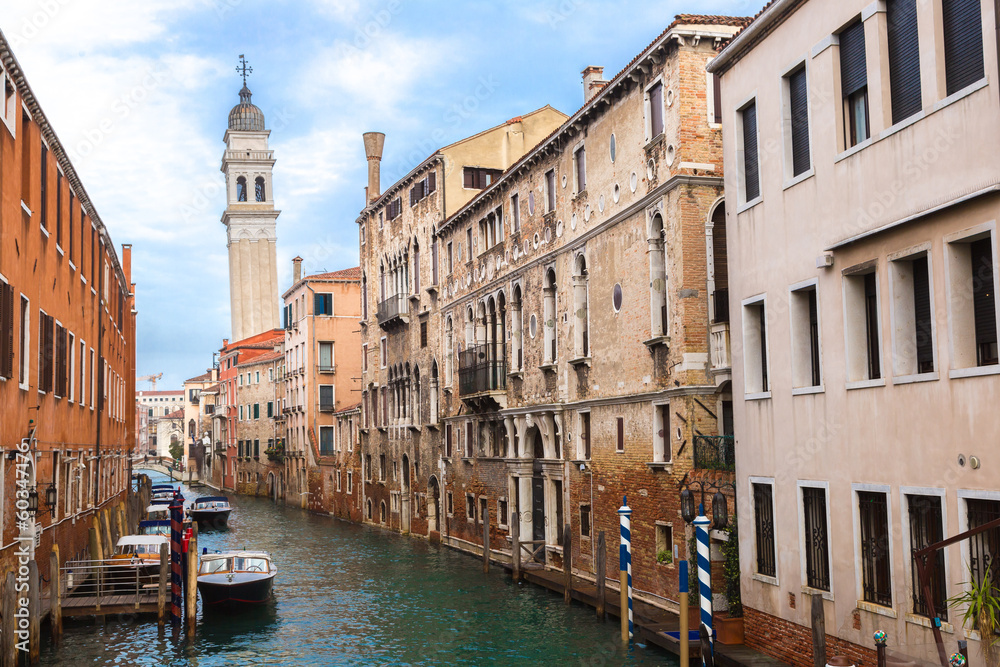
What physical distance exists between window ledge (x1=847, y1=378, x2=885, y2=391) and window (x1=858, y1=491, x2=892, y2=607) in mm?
1129

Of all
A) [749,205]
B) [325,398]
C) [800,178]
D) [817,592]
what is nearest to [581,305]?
[749,205]

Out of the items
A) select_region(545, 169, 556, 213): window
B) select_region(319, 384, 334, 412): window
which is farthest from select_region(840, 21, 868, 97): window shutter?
select_region(319, 384, 334, 412): window

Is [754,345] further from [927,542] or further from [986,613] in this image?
[986,613]

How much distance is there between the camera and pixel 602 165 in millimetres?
20875

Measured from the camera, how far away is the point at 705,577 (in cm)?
1412

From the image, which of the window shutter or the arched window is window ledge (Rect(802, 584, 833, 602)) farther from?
the arched window

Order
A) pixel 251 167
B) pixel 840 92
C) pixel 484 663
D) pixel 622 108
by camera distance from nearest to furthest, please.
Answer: pixel 840 92 < pixel 484 663 < pixel 622 108 < pixel 251 167

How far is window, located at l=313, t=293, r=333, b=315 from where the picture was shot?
5338 cm

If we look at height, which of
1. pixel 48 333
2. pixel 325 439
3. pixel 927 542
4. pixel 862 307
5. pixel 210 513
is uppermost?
pixel 48 333

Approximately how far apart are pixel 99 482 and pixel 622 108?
1613 centimetres

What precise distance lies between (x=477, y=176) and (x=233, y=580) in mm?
15894

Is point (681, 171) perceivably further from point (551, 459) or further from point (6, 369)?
point (6, 369)

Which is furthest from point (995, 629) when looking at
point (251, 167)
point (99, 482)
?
point (251, 167)

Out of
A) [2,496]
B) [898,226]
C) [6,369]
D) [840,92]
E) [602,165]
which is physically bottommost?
[2,496]
